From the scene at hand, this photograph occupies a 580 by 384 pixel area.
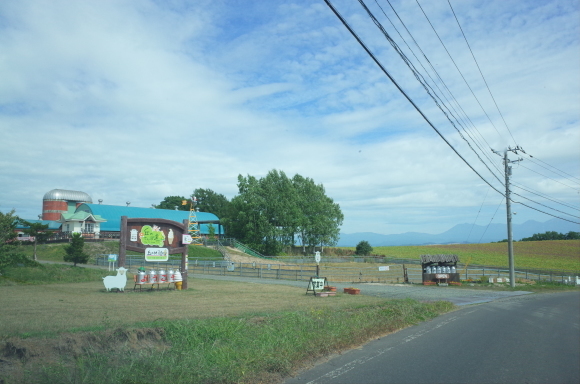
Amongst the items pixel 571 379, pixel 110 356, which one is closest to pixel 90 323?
pixel 110 356

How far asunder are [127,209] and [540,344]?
70.7 meters

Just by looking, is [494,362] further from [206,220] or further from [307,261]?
[206,220]

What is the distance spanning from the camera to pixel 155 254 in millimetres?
22609

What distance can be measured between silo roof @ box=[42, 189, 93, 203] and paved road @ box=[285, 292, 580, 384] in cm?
8584

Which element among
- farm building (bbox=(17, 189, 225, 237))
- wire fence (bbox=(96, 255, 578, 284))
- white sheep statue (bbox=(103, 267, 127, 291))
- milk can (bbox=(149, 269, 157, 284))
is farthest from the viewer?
farm building (bbox=(17, 189, 225, 237))

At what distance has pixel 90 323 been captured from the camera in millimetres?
10492

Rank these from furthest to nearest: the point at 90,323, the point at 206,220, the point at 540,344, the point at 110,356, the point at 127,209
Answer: the point at 206,220 → the point at 127,209 → the point at 90,323 → the point at 540,344 → the point at 110,356

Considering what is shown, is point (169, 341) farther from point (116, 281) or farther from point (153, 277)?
point (153, 277)

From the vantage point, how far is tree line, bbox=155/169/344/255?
2948 inches

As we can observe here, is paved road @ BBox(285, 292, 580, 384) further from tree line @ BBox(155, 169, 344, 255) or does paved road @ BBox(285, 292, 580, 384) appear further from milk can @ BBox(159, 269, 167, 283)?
tree line @ BBox(155, 169, 344, 255)

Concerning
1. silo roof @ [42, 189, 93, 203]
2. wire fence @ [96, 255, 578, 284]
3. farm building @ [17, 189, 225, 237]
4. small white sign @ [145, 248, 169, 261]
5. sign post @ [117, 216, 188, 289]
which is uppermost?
silo roof @ [42, 189, 93, 203]

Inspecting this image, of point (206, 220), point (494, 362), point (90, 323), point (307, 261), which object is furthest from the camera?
point (206, 220)

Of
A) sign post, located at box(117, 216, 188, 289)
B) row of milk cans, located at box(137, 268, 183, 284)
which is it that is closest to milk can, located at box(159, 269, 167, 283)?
row of milk cans, located at box(137, 268, 183, 284)

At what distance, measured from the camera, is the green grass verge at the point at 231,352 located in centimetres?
615
